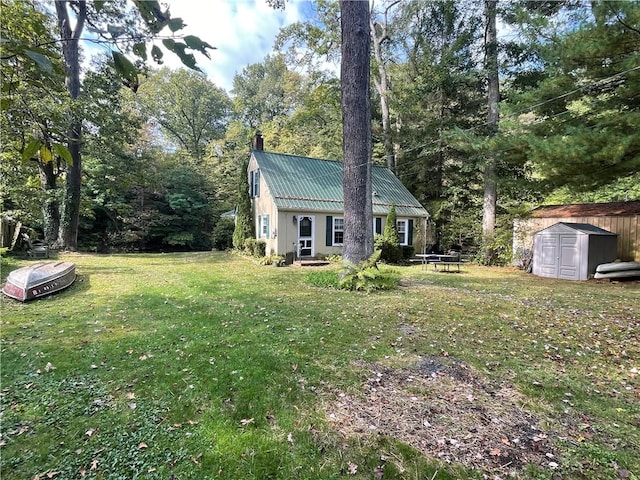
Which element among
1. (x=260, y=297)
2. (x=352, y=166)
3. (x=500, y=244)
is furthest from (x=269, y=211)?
(x=500, y=244)

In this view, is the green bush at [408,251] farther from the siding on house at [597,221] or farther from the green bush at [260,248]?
the green bush at [260,248]

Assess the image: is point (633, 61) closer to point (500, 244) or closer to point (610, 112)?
point (610, 112)

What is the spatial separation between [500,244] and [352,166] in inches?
368

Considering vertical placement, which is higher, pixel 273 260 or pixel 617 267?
pixel 617 267

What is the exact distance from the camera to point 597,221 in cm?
1202

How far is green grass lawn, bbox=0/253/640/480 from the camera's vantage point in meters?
2.43

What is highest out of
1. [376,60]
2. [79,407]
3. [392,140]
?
[376,60]

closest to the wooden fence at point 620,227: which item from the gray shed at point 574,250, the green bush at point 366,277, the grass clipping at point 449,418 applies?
the gray shed at point 574,250

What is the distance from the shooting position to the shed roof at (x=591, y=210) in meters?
11.6

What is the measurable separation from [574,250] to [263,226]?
1169 centimetres

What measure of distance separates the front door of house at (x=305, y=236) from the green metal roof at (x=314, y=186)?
554mm

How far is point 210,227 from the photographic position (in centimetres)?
2378

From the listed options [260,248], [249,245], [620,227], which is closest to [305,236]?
[260,248]

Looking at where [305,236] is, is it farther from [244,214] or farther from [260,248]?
[244,214]
